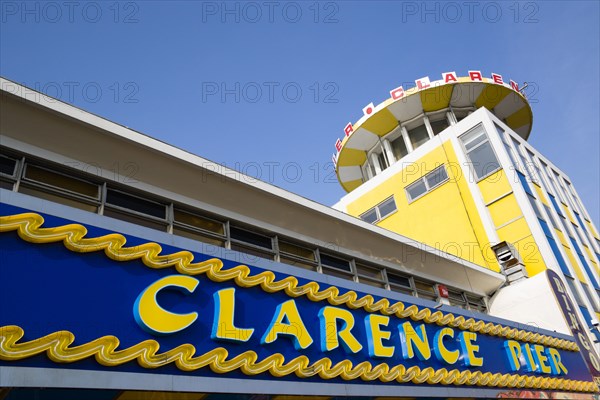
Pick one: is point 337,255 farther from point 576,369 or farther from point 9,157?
point 576,369

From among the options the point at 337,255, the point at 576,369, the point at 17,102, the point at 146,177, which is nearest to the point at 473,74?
the point at 576,369

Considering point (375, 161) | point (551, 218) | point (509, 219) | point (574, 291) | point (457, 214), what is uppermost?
point (375, 161)

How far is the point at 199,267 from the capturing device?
700 centimetres

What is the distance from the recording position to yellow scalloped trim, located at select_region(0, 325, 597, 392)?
Answer: 195 inches

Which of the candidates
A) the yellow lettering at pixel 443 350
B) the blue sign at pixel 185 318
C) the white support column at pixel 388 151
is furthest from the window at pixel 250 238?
the white support column at pixel 388 151

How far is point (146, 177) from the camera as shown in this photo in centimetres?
859

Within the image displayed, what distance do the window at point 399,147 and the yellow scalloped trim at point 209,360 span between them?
16883 mm

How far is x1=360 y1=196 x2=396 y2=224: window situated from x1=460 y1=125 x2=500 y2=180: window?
14.0 feet

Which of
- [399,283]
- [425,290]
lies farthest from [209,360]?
[425,290]

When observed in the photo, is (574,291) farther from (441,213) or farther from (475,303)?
(441,213)

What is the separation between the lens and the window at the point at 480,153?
1950 centimetres

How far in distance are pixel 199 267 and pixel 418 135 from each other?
21.1 meters

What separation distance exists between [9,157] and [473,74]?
2205 cm

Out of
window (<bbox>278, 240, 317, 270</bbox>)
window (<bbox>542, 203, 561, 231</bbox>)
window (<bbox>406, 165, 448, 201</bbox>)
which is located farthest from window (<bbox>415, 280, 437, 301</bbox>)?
window (<bbox>542, 203, 561, 231</bbox>)
